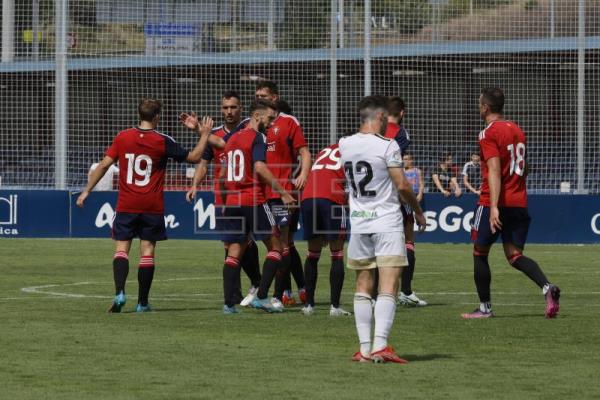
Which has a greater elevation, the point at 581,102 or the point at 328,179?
the point at 581,102

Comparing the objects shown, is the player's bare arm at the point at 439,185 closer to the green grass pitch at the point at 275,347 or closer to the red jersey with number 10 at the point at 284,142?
the green grass pitch at the point at 275,347

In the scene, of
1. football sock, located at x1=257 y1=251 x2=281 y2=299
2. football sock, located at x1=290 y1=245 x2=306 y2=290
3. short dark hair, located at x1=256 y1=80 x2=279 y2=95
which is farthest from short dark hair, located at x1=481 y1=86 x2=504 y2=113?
football sock, located at x1=290 y1=245 x2=306 y2=290

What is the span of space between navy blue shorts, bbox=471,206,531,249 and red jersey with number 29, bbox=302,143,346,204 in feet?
4.68

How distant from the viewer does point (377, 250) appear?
9820 mm

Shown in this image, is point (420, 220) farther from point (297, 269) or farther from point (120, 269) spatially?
point (297, 269)

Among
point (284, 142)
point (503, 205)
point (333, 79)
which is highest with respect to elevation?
point (333, 79)

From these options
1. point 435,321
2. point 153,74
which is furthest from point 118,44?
point 435,321

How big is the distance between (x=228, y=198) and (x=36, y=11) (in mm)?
19788

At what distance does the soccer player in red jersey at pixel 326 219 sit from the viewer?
1329cm

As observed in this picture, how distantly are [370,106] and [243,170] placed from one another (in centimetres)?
364

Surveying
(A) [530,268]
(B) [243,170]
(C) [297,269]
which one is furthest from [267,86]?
(A) [530,268]

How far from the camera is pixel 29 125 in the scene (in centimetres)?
3275

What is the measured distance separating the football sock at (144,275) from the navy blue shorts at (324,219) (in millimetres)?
1595

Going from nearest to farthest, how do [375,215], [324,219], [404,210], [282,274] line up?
1. [375,215]
2. [324,219]
3. [404,210]
4. [282,274]
